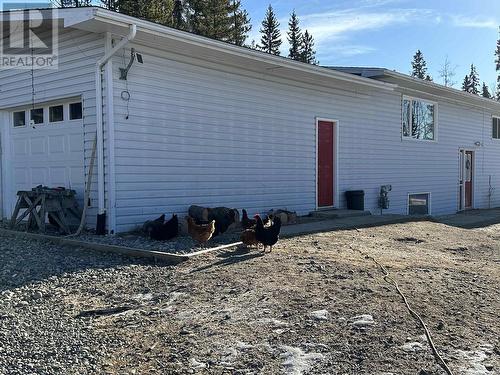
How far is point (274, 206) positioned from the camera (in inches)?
459

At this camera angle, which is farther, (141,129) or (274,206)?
(274,206)

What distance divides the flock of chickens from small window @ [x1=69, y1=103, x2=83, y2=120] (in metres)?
2.42

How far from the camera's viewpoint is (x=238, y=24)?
118ft

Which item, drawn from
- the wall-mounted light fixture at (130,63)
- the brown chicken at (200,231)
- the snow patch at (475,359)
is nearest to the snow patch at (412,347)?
the snow patch at (475,359)

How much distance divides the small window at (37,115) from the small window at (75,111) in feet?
3.67

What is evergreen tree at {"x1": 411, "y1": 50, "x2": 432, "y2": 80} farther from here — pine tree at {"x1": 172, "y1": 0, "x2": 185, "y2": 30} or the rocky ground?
the rocky ground

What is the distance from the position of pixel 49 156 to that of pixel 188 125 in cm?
280

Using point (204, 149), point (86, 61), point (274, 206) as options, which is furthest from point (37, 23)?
point (274, 206)

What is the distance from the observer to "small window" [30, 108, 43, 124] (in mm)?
10109

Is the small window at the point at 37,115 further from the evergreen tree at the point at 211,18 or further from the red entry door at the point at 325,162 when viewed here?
the evergreen tree at the point at 211,18

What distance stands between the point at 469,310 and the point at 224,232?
4929 mm

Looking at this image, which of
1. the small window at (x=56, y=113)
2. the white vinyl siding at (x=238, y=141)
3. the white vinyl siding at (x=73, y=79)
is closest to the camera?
the white vinyl siding at (x=73, y=79)

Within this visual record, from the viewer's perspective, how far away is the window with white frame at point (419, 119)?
52.4ft

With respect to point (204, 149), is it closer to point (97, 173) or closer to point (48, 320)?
point (97, 173)
